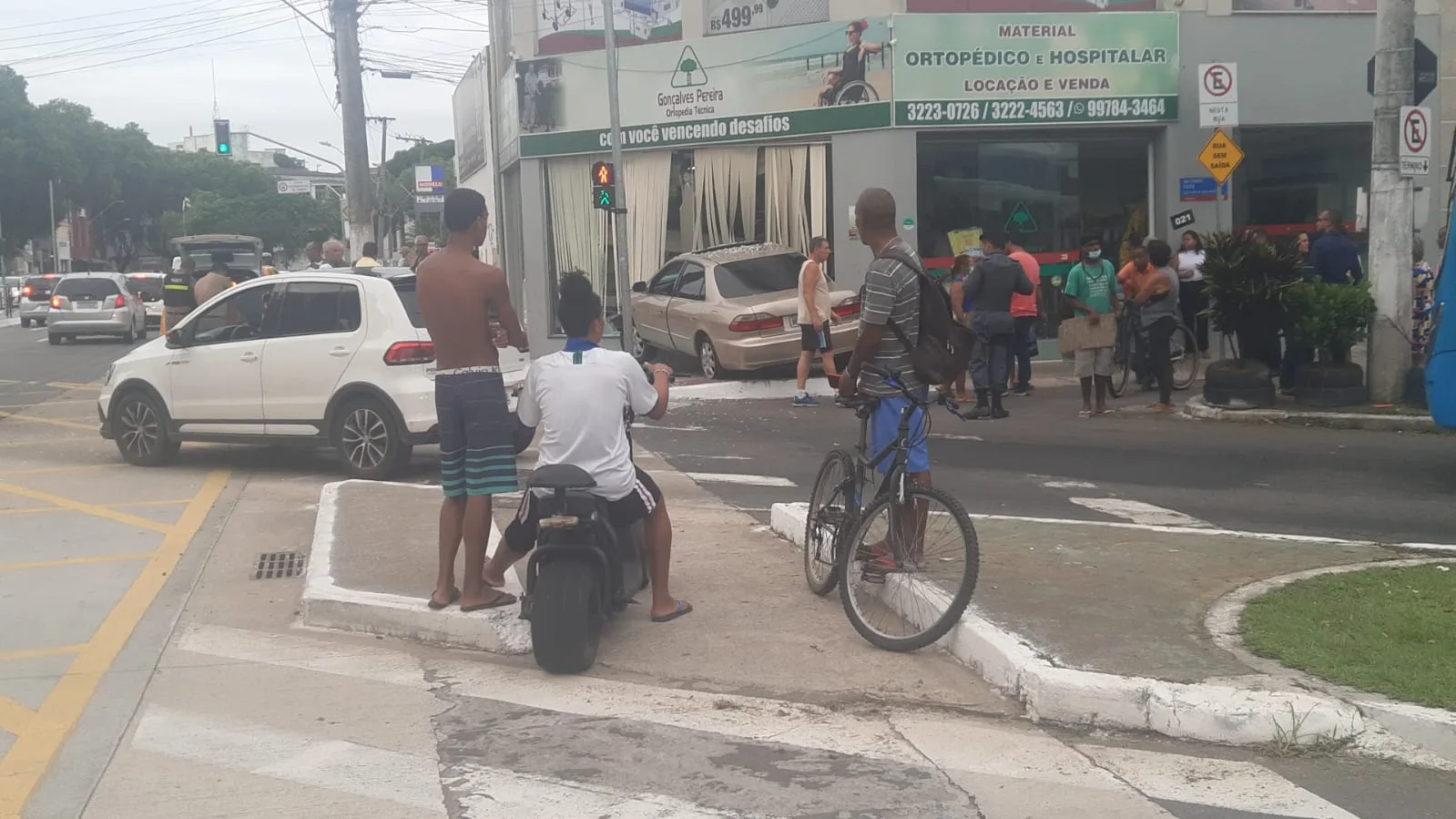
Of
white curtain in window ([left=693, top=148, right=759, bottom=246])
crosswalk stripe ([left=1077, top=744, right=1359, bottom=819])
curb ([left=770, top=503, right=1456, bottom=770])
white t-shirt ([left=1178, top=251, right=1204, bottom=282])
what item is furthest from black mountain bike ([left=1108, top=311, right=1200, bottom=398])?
crosswalk stripe ([left=1077, top=744, right=1359, bottom=819])

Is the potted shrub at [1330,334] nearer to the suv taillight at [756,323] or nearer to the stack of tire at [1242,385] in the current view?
the stack of tire at [1242,385]

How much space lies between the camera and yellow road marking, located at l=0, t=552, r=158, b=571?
8438 millimetres

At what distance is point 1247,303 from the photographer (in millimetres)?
13797

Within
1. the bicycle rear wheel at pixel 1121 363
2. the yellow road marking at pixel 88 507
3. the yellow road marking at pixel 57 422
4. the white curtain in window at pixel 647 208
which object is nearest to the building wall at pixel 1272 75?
the bicycle rear wheel at pixel 1121 363

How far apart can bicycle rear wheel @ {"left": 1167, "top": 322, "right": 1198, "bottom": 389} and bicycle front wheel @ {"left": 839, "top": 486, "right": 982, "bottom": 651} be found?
1078 centimetres

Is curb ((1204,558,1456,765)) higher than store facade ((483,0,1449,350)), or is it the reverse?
store facade ((483,0,1449,350))

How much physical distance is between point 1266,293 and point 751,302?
5998 millimetres

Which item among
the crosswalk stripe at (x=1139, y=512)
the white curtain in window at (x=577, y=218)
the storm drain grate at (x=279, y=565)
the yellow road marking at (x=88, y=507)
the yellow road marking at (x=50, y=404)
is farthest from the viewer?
the white curtain in window at (x=577, y=218)

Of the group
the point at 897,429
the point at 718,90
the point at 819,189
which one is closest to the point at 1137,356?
the point at 819,189

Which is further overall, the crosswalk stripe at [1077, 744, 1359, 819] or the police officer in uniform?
the police officer in uniform

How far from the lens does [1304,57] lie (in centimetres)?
2019

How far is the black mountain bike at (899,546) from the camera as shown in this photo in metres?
5.88

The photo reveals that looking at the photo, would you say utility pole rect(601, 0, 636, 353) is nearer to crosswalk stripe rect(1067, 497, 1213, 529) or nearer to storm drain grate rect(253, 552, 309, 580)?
crosswalk stripe rect(1067, 497, 1213, 529)

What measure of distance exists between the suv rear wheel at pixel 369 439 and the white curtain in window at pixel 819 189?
1038 centimetres
